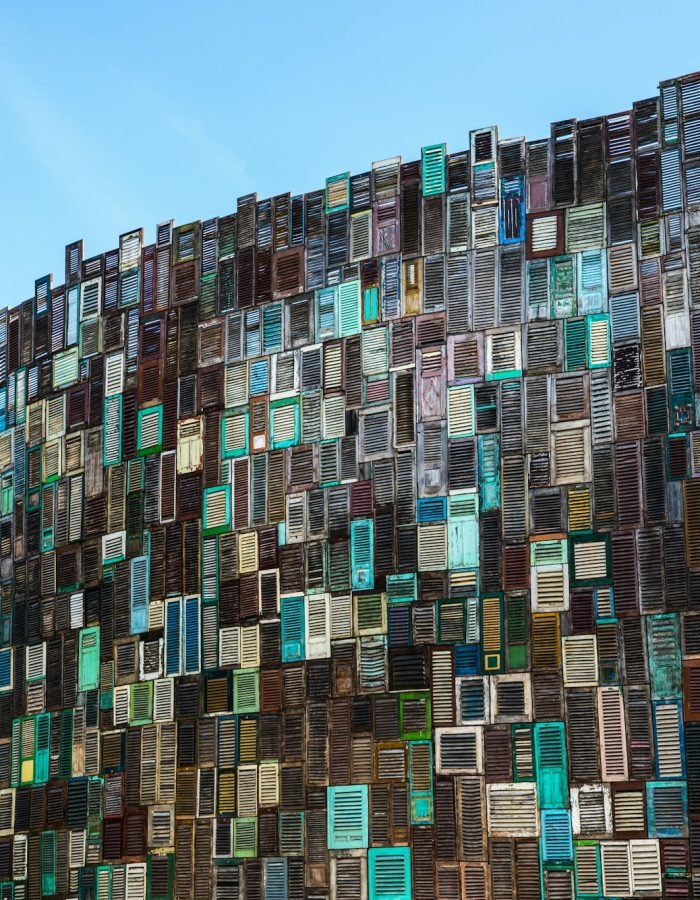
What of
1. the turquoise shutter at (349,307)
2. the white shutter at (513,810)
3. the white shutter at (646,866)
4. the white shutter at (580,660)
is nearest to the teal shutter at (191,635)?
the turquoise shutter at (349,307)

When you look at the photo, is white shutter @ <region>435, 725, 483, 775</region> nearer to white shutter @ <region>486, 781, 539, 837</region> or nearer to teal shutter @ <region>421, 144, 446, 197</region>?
white shutter @ <region>486, 781, 539, 837</region>

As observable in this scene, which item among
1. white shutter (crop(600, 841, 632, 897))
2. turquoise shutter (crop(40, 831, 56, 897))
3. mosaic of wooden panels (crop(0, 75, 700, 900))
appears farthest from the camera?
turquoise shutter (crop(40, 831, 56, 897))

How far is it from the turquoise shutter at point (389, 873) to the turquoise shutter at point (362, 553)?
94.6 inches

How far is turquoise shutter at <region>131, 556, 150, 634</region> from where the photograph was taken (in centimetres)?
1717

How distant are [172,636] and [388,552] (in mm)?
2662

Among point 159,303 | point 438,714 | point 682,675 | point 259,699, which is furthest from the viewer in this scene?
point 159,303

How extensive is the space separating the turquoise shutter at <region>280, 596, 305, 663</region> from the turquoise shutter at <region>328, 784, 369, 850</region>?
1335 mm

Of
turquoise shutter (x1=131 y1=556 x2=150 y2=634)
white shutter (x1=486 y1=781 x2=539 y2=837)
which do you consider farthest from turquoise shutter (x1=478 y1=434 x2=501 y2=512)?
turquoise shutter (x1=131 y1=556 x2=150 y2=634)

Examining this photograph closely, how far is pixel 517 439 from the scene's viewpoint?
15.1 meters

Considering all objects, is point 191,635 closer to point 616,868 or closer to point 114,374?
point 114,374

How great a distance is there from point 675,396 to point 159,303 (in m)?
6.09

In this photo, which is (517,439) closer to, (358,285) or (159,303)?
(358,285)

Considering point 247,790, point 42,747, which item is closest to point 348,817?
point 247,790

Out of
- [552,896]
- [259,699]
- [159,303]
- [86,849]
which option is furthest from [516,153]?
[86,849]
